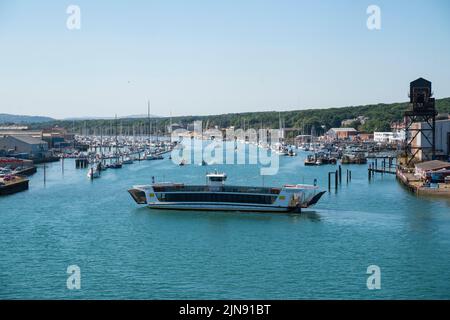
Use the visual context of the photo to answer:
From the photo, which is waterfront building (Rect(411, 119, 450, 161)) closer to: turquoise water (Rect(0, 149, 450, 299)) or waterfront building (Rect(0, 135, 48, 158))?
turquoise water (Rect(0, 149, 450, 299))

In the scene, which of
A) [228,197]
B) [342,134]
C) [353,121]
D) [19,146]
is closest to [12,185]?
[228,197]

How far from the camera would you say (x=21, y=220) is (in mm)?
19125

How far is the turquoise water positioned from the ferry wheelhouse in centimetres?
46

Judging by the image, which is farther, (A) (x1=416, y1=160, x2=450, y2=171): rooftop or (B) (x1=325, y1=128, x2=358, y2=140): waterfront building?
(B) (x1=325, y1=128, x2=358, y2=140): waterfront building

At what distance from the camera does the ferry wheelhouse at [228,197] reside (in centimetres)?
2033

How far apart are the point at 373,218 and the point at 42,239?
982cm

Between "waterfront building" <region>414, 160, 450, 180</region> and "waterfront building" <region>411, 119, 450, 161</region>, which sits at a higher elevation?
"waterfront building" <region>411, 119, 450, 161</region>

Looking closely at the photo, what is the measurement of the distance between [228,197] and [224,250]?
20.3 ft

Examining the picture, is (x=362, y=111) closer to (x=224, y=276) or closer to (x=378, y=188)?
(x=378, y=188)

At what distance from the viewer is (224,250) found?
14.6 m

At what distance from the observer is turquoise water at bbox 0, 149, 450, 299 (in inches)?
445

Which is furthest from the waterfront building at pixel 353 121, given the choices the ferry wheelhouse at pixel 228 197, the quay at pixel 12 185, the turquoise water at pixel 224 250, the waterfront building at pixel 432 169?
the ferry wheelhouse at pixel 228 197

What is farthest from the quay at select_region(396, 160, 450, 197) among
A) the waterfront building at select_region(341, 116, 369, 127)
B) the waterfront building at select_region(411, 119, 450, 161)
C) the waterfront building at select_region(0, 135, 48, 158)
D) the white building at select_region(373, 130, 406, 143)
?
the waterfront building at select_region(341, 116, 369, 127)
